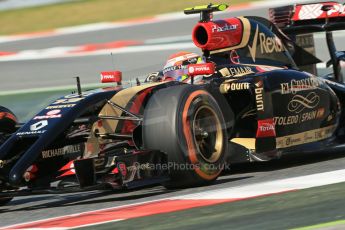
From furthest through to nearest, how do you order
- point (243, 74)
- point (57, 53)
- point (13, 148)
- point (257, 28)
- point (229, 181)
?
point (57, 53)
point (257, 28)
point (243, 74)
point (229, 181)
point (13, 148)

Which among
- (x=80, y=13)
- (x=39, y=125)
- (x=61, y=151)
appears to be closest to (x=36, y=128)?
(x=39, y=125)

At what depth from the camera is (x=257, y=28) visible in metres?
8.10

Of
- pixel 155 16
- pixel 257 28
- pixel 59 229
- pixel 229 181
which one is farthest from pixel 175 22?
pixel 59 229

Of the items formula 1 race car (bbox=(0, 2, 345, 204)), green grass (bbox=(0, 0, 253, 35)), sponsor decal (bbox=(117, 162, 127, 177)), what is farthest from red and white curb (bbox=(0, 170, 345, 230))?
green grass (bbox=(0, 0, 253, 35))

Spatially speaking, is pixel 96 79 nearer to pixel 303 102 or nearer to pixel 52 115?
pixel 303 102

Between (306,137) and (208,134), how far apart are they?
1.34m

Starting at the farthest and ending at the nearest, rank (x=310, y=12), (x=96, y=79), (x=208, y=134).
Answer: (x=96, y=79) < (x=310, y=12) < (x=208, y=134)

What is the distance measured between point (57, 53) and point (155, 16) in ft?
11.6

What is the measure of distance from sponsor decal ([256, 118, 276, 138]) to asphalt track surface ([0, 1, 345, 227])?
0.35 metres

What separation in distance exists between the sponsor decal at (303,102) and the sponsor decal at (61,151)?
6.75ft

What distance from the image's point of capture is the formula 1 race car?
6.26 metres

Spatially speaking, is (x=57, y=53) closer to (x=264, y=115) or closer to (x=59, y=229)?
(x=264, y=115)

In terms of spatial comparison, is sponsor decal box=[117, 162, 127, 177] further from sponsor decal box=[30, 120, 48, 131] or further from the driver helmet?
the driver helmet

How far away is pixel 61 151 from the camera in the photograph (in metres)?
6.53
